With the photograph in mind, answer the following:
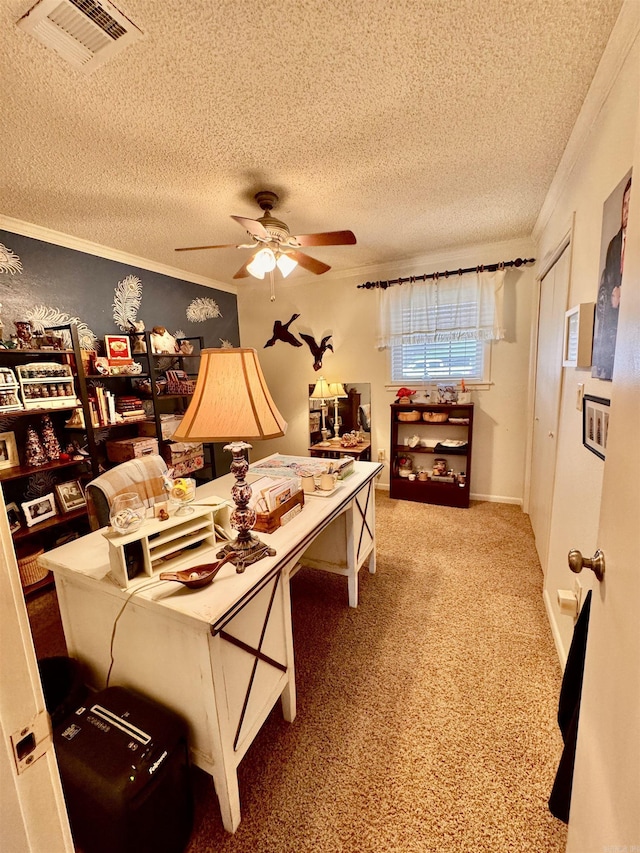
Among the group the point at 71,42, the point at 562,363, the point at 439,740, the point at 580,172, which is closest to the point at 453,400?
the point at 562,363

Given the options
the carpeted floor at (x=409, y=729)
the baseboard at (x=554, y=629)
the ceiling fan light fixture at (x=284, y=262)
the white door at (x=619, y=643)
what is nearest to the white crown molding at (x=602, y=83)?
the white door at (x=619, y=643)

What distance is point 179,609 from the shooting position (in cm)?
96

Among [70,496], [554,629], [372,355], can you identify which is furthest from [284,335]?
[554,629]

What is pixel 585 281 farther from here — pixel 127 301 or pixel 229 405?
pixel 127 301

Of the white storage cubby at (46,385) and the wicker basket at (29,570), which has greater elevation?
the white storage cubby at (46,385)

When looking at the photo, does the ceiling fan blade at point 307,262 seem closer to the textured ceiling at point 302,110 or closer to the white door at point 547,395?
the textured ceiling at point 302,110

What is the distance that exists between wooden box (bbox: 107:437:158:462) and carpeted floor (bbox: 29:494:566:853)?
3.71ft

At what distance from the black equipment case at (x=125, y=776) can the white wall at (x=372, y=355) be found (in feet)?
10.4

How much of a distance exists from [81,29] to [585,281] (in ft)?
6.85

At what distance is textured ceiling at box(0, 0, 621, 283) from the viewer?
44.4 inches

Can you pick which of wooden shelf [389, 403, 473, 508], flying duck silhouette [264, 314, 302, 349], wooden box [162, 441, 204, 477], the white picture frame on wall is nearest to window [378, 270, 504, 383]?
wooden shelf [389, 403, 473, 508]

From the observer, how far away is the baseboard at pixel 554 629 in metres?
1.60

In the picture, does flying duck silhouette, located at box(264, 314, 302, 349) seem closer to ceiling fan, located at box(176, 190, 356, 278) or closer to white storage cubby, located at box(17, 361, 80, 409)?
ceiling fan, located at box(176, 190, 356, 278)

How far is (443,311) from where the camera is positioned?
3420 mm
